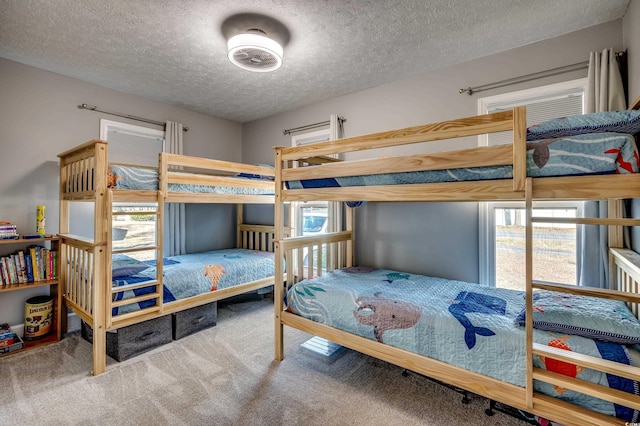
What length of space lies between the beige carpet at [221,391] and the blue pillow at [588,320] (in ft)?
2.39

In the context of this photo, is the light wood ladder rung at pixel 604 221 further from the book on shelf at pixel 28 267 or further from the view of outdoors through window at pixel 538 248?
the book on shelf at pixel 28 267

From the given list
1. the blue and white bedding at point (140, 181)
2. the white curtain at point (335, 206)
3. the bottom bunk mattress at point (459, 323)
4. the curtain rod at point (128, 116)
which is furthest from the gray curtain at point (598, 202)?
the curtain rod at point (128, 116)

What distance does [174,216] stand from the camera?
3.81 meters

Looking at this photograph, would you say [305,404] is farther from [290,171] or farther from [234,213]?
[234,213]

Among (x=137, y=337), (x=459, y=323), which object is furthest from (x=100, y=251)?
(x=459, y=323)

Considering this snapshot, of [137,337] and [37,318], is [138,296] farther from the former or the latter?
[37,318]

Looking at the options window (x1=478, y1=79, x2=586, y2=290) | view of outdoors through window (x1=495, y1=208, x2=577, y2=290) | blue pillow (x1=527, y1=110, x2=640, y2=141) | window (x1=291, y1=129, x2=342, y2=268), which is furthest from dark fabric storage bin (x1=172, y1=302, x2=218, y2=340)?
blue pillow (x1=527, y1=110, x2=640, y2=141)

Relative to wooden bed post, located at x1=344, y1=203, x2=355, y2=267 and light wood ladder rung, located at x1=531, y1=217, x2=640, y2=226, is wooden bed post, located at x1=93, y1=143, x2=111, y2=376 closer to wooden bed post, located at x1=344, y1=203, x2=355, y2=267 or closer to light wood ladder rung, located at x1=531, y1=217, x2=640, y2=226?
wooden bed post, located at x1=344, y1=203, x2=355, y2=267

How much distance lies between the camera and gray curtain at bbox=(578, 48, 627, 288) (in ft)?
6.76

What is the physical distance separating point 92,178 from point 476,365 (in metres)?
3.02

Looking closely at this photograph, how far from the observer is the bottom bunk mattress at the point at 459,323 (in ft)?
4.39

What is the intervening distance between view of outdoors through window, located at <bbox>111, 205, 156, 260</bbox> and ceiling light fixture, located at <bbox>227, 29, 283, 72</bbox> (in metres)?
2.14

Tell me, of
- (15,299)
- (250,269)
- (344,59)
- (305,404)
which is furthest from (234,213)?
(305,404)

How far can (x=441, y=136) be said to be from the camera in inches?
65.6
